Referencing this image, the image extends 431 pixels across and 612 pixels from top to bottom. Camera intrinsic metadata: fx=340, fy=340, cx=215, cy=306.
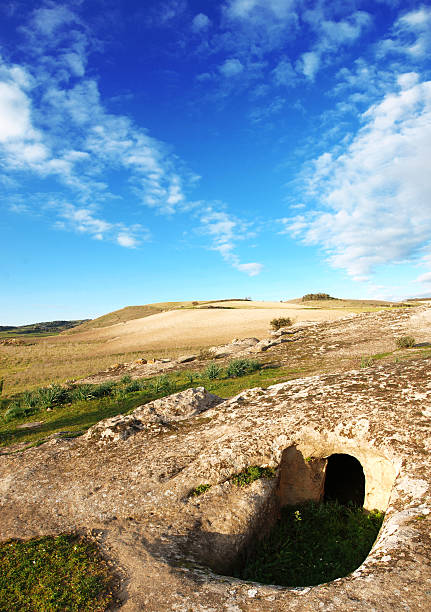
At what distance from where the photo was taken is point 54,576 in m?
5.99

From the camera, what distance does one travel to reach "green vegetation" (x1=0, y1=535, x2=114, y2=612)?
5.32 metres

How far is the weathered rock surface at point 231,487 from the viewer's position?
4914 millimetres

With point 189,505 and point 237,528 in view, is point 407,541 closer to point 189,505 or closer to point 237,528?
point 237,528

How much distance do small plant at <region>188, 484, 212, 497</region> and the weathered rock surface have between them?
0.38 ft

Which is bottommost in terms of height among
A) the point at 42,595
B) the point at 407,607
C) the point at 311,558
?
the point at 311,558

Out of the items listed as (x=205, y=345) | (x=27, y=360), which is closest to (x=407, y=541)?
(x=205, y=345)

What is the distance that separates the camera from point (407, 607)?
4.20 meters

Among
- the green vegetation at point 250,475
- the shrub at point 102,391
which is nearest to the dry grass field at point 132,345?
the shrub at point 102,391

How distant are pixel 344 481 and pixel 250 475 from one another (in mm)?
3628

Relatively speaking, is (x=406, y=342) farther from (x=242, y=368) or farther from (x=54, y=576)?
(x=54, y=576)

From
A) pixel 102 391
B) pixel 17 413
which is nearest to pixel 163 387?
pixel 102 391

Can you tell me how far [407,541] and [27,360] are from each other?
56.4 metres

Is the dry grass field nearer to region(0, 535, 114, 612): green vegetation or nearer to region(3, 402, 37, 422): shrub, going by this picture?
region(3, 402, 37, 422): shrub

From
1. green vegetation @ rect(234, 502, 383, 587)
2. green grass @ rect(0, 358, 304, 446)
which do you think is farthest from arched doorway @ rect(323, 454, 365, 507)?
green grass @ rect(0, 358, 304, 446)
